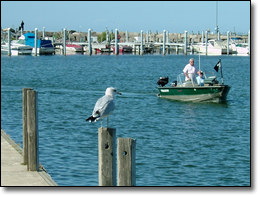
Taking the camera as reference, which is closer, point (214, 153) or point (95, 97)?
point (214, 153)

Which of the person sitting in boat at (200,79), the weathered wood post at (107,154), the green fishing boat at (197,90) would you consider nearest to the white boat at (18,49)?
the green fishing boat at (197,90)

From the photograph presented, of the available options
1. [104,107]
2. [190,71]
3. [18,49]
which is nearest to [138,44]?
[18,49]

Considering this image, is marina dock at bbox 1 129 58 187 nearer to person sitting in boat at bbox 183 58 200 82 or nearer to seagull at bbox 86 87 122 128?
seagull at bbox 86 87 122 128

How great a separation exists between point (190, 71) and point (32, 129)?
48.5 ft

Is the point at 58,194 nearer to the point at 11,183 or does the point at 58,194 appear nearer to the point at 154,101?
the point at 11,183

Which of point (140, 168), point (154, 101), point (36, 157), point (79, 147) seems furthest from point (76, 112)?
point (36, 157)

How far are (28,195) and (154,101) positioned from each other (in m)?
22.2

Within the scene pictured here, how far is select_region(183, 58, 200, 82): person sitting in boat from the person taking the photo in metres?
24.2

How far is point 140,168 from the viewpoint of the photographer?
14.1m

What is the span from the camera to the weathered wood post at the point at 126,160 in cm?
735

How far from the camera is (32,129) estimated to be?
10523 mm

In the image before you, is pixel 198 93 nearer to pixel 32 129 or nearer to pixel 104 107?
pixel 32 129

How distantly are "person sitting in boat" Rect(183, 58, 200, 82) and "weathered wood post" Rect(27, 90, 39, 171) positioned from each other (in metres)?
14.3

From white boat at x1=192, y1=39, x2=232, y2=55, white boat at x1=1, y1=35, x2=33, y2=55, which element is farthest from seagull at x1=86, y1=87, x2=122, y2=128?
white boat at x1=192, y1=39, x2=232, y2=55
